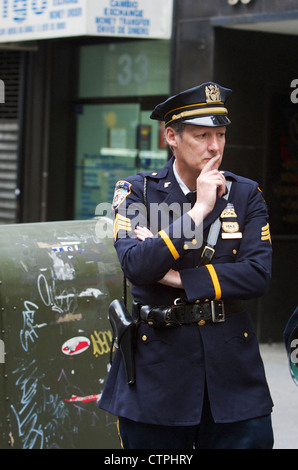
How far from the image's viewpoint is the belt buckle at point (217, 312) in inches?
105

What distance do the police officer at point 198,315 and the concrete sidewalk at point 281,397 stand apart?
2423mm

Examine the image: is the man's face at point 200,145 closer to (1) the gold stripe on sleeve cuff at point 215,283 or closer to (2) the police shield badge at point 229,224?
(2) the police shield badge at point 229,224

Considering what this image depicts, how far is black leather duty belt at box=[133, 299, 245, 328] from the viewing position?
104 inches

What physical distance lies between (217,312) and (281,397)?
3.68 m

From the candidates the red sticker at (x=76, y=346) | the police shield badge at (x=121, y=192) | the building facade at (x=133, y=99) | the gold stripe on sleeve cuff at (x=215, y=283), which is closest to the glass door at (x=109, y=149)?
the building facade at (x=133, y=99)

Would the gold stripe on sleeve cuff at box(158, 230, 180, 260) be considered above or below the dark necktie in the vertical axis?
below

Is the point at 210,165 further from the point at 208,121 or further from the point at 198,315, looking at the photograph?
the point at 198,315

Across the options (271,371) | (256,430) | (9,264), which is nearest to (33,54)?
(271,371)

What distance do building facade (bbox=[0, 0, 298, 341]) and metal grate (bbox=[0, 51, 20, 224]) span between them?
2 cm

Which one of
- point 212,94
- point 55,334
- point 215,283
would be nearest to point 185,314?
point 215,283

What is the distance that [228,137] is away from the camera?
7145 millimetres

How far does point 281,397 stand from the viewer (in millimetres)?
6102

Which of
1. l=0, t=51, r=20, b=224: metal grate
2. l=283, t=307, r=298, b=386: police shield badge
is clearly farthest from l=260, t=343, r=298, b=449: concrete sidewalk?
l=0, t=51, r=20, b=224: metal grate

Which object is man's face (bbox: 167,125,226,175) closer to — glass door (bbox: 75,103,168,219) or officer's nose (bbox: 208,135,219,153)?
officer's nose (bbox: 208,135,219,153)
